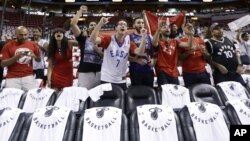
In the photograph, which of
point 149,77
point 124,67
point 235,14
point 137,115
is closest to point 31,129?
point 137,115

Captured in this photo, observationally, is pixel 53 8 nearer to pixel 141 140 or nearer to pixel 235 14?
pixel 235 14

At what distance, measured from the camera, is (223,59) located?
4.18 meters

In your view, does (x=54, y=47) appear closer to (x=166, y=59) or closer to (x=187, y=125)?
(x=166, y=59)

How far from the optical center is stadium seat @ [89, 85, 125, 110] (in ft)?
10.7

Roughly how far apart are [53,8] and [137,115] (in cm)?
2056

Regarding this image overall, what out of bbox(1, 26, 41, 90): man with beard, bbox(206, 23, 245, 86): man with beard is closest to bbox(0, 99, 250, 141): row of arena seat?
bbox(1, 26, 41, 90): man with beard

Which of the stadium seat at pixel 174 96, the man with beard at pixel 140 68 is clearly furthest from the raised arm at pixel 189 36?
the stadium seat at pixel 174 96

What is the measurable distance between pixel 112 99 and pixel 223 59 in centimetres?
178

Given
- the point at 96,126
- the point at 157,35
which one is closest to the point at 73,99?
the point at 96,126

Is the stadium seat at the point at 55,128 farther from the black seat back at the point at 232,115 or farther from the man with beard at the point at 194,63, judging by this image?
the man with beard at the point at 194,63

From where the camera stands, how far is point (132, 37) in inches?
154

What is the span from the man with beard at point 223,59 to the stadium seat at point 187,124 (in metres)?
1.65

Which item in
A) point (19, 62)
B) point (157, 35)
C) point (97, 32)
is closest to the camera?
point (97, 32)

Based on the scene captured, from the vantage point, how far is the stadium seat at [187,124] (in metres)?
2.49
